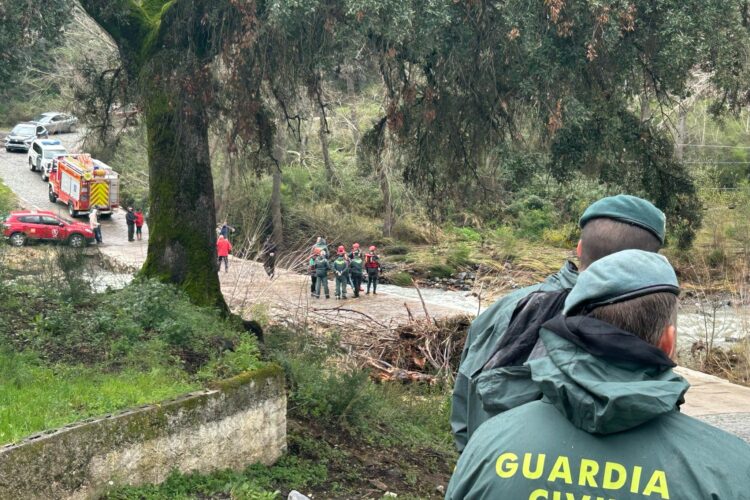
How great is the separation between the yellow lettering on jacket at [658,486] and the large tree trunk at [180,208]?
11.7 meters

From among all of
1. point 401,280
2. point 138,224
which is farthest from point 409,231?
point 138,224

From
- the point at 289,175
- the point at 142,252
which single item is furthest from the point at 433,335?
the point at 289,175

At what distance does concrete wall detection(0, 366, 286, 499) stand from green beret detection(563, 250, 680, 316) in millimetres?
5803

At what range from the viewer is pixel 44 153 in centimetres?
4578

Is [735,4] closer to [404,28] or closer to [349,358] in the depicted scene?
[404,28]

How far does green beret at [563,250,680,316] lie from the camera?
2.28 m

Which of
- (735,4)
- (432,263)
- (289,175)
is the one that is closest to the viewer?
(735,4)

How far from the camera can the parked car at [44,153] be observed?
45219 mm

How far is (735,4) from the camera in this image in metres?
12.0

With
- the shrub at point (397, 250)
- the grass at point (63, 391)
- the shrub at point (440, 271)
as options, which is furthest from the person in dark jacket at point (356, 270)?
the grass at point (63, 391)

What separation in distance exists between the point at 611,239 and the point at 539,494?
5.22ft

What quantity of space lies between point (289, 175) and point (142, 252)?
10.2m

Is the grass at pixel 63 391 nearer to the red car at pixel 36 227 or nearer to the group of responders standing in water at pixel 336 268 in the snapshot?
the group of responders standing in water at pixel 336 268

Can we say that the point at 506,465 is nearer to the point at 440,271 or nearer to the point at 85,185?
the point at 440,271
